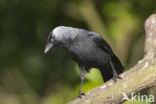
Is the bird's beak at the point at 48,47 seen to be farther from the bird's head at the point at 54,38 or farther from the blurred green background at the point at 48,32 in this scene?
the blurred green background at the point at 48,32

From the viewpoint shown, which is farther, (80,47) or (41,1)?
(41,1)

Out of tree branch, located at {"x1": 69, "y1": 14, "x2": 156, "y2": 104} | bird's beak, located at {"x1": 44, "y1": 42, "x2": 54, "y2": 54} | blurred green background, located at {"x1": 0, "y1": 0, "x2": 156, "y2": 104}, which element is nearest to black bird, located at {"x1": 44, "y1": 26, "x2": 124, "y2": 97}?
bird's beak, located at {"x1": 44, "y1": 42, "x2": 54, "y2": 54}

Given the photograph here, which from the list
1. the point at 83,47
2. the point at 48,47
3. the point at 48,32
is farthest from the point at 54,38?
the point at 48,32

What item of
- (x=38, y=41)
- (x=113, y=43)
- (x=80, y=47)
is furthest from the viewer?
(x=38, y=41)

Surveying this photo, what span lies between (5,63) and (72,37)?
2685mm

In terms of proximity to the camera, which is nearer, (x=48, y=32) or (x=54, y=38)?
(x=54, y=38)

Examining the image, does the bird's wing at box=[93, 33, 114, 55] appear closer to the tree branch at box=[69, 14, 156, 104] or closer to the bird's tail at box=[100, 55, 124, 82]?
the bird's tail at box=[100, 55, 124, 82]

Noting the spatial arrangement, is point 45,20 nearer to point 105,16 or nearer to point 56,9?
point 56,9

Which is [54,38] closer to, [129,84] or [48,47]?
[48,47]

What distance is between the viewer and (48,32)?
826cm

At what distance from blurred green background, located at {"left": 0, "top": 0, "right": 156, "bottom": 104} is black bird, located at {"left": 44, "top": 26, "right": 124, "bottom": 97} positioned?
1.10 m

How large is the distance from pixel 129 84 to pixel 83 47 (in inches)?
36.9

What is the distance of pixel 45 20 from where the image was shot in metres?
8.23

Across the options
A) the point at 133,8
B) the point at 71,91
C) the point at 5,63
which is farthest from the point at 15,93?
the point at 133,8
